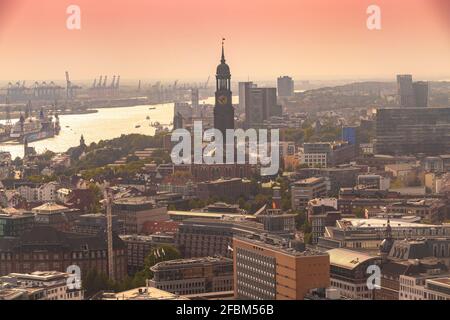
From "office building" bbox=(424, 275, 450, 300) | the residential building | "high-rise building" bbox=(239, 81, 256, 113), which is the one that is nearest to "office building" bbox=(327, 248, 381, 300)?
"office building" bbox=(424, 275, 450, 300)

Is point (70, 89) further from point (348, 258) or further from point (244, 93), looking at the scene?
point (348, 258)

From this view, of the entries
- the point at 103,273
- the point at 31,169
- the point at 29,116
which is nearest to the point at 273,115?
the point at 31,169

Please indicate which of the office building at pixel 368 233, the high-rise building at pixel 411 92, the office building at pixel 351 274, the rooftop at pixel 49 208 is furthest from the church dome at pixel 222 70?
the office building at pixel 351 274

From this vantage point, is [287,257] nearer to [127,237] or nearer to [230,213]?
[127,237]

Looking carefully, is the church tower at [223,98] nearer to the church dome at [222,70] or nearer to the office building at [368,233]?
the church dome at [222,70]

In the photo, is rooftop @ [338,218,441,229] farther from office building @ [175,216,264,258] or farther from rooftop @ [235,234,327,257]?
rooftop @ [235,234,327,257]

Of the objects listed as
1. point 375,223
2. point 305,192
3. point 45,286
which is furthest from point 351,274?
point 305,192
